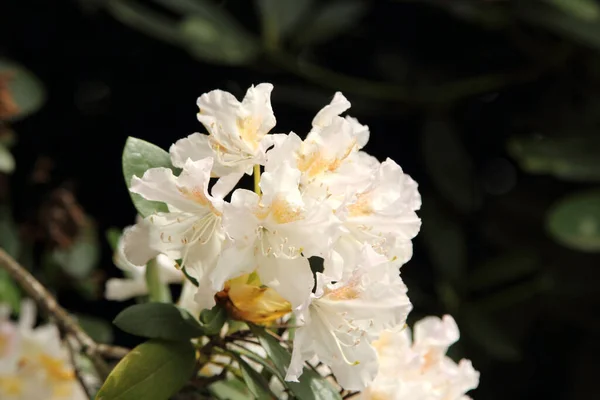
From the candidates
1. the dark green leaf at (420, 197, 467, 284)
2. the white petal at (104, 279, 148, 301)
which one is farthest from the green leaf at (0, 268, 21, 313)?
the dark green leaf at (420, 197, 467, 284)

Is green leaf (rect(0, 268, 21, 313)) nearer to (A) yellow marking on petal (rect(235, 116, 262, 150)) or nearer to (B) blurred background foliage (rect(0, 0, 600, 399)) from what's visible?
(B) blurred background foliage (rect(0, 0, 600, 399))

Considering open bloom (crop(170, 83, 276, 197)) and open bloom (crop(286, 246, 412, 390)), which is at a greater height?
open bloom (crop(170, 83, 276, 197))

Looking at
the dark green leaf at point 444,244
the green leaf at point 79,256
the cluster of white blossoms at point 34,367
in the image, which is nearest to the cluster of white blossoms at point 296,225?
the cluster of white blossoms at point 34,367

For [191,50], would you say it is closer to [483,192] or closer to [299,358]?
[483,192]

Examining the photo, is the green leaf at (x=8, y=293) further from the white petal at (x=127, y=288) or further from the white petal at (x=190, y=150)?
the white petal at (x=190, y=150)

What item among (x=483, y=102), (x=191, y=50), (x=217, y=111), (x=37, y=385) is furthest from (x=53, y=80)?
(x=217, y=111)

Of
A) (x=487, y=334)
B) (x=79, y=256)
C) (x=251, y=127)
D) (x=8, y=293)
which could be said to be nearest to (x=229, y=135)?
(x=251, y=127)

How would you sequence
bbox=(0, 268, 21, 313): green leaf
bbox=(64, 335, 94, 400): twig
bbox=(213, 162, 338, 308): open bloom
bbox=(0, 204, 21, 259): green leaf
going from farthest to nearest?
bbox=(0, 204, 21, 259): green leaf < bbox=(0, 268, 21, 313): green leaf < bbox=(64, 335, 94, 400): twig < bbox=(213, 162, 338, 308): open bloom
